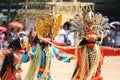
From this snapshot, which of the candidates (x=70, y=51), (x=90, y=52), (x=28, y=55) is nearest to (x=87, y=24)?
(x=90, y=52)

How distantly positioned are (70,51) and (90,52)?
451 millimetres

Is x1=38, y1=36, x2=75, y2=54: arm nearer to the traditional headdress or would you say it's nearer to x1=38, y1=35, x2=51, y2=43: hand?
x1=38, y1=35, x2=51, y2=43: hand

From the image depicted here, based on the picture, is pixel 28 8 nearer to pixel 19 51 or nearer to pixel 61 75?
pixel 61 75

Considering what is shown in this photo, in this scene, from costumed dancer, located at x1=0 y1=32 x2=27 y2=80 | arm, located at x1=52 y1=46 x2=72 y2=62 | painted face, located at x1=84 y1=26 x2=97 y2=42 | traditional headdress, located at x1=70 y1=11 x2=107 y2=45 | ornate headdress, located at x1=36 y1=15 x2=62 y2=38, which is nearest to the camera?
painted face, located at x1=84 y1=26 x2=97 y2=42

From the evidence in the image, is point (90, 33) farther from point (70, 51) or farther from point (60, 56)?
point (60, 56)

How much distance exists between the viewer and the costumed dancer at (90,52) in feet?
31.1

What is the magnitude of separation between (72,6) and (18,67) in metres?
14.7

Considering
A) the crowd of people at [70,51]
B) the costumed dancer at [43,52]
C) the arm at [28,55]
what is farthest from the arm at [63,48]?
the arm at [28,55]

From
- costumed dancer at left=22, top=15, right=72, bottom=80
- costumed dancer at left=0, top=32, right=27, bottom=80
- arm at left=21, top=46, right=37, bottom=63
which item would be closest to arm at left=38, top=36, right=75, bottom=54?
costumed dancer at left=22, top=15, right=72, bottom=80

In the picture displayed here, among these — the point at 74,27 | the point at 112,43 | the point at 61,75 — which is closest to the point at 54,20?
the point at 74,27

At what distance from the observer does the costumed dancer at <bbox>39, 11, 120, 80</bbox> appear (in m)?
9.48

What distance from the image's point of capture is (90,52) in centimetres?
961

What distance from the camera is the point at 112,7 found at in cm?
3023

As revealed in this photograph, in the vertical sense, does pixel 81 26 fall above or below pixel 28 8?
above
